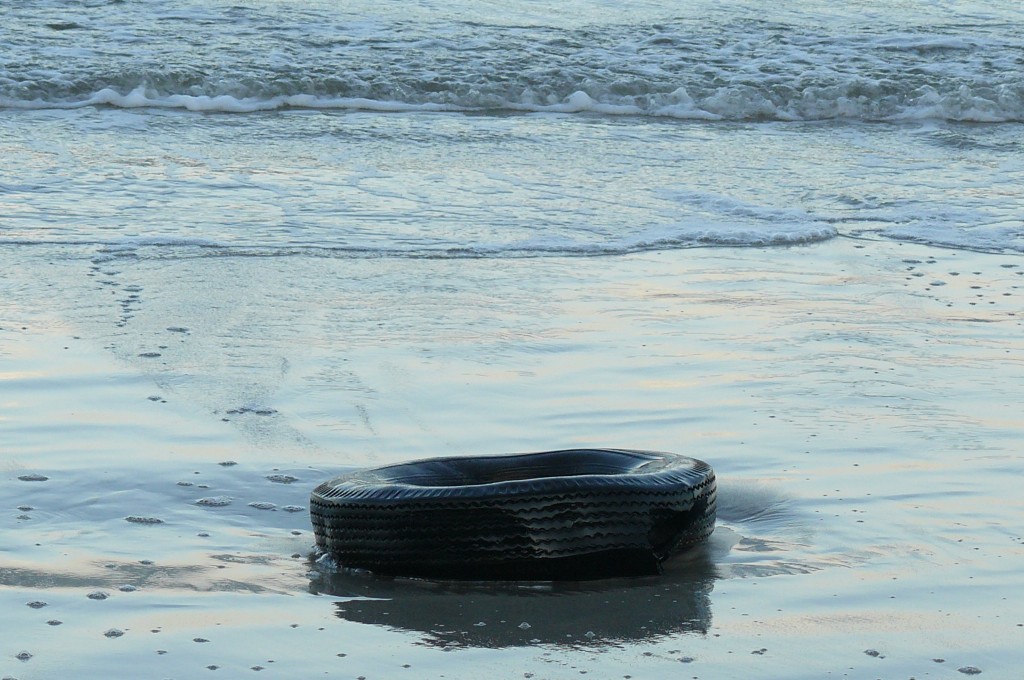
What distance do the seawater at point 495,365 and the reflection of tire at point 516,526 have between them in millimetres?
94

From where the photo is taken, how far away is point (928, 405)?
454 cm

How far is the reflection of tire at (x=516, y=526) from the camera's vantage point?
3.19 metres

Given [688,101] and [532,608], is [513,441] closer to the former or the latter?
[532,608]

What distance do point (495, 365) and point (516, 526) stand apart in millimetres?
1803

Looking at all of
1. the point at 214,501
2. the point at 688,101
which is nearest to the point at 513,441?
the point at 214,501

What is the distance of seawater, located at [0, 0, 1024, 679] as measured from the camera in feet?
9.41

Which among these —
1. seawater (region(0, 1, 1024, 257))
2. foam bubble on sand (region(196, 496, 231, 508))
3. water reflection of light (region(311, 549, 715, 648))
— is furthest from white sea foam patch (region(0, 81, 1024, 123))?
water reflection of light (region(311, 549, 715, 648))

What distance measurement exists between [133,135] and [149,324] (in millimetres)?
5522

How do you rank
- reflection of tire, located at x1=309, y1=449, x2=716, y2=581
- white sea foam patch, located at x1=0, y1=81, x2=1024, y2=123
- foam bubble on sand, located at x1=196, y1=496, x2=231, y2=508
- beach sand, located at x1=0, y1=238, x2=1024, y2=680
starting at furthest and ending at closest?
white sea foam patch, located at x1=0, y1=81, x2=1024, y2=123
foam bubble on sand, located at x1=196, y1=496, x2=231, y2=508
reflection of tire, located at x1=309, y1=449, x2=716, y2=581
beach sand, located at x1=0, y1=238, x2=1024, y2=680

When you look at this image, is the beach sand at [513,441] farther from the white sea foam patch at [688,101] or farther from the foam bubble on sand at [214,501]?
the white sea foam patch at [688,101]

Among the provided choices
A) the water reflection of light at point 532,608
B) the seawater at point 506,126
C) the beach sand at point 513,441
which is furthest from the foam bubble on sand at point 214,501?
the seawater at point 506,126

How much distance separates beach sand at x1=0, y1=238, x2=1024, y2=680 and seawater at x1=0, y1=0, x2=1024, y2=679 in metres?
0.01

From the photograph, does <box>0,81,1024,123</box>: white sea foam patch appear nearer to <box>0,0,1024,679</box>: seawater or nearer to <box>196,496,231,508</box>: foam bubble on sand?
<box>0,0,1024,679</box>: seawater

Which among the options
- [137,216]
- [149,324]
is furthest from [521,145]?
[149,324]
